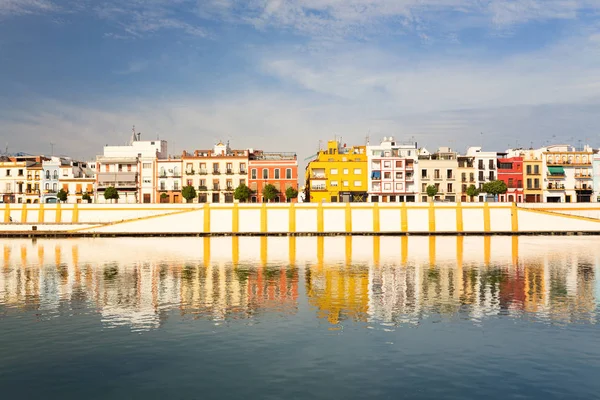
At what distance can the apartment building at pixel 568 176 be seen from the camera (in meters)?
114

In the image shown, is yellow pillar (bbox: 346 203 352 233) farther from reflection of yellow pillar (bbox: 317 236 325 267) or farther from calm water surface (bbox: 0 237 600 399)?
calm water surface (bbox: 0 237 600 399)

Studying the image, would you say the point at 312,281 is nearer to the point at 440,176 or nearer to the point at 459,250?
the point at 459,250

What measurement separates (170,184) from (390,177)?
145ft

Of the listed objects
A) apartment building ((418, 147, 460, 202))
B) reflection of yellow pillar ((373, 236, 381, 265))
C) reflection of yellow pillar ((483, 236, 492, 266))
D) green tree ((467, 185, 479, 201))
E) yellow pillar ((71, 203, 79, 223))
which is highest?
apartment building ((418, 147, 460, 202))

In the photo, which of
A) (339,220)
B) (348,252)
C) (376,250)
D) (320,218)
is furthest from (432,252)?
(320,218)

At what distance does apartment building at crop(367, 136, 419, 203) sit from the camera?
365ft

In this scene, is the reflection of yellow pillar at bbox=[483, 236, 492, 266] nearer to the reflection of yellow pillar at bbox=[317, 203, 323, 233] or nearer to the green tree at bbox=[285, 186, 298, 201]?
the reflection of yellow pillar at bbox=[317, 203, 323, 233]

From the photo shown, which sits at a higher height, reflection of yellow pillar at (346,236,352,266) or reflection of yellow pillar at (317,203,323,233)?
reflection of yellow pillar at (317,203,323,233)

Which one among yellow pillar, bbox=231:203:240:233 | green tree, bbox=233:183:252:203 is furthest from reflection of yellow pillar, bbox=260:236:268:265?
green tree, bbox=233:183:252:203

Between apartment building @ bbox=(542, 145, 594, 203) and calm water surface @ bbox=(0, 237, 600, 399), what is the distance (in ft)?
227

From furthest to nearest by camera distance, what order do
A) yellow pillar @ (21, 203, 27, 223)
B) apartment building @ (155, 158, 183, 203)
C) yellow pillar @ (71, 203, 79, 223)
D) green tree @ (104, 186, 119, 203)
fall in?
apartment building @ (155, 158, 183, 203) < green tree @ (104, 186, 119, 203) < yellow pillar @ (21, 203, 27, 223) < yellow pillar @ (71, 203, 79, 223)

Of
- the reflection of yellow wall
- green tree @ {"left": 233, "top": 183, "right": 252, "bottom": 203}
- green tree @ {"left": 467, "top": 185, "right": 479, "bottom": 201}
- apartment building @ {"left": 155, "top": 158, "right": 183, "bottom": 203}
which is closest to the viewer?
the reflection of yellow wall

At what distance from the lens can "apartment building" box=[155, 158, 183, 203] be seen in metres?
111

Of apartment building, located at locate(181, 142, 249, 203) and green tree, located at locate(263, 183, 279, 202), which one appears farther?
apartment building, located at locate(181, 142, 249, 203)
